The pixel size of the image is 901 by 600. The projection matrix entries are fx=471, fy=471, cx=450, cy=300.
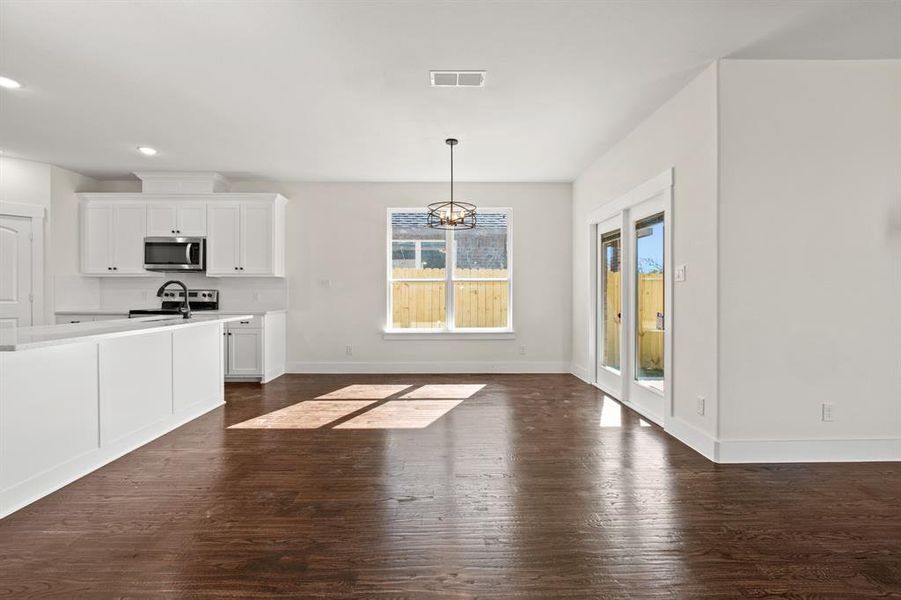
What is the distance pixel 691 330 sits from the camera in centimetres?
353

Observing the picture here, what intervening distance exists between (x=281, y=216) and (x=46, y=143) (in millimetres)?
2522

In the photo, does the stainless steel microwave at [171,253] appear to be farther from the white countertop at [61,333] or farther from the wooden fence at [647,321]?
the wooden fence at [647,321]

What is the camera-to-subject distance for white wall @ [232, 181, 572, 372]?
6707 millimetres

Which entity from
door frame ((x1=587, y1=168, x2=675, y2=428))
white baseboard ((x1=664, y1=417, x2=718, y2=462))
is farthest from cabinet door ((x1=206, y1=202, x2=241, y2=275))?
white baseboard ((x1=664, y1=417, x2=718, y2=462))

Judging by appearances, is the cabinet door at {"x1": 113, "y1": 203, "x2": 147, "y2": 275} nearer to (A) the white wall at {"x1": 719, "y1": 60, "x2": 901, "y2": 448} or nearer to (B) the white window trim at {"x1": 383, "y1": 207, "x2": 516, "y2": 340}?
(B) the white window trim at {"x1": 383, "y1": 207, "x2": 516, "y2": 340}

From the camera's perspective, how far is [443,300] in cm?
686

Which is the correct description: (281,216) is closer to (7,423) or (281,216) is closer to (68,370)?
(68,370)

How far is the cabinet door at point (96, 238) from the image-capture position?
243 inches

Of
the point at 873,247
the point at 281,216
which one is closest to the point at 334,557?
the point at 873,247

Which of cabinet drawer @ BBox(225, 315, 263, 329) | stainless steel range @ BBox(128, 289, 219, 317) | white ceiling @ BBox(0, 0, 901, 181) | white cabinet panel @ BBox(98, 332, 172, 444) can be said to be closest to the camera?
white ceiling @ BBox(0, 0, 901, 181)

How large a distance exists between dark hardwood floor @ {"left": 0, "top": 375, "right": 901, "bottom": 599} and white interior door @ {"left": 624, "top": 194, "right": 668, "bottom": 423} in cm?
87

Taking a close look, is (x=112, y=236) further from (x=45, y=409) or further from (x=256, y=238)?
(x=45, y=409)

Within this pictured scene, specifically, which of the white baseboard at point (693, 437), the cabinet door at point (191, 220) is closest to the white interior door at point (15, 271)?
the cabinet door at point (191, 220)

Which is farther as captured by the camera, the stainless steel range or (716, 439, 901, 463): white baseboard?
the stainless steel range
